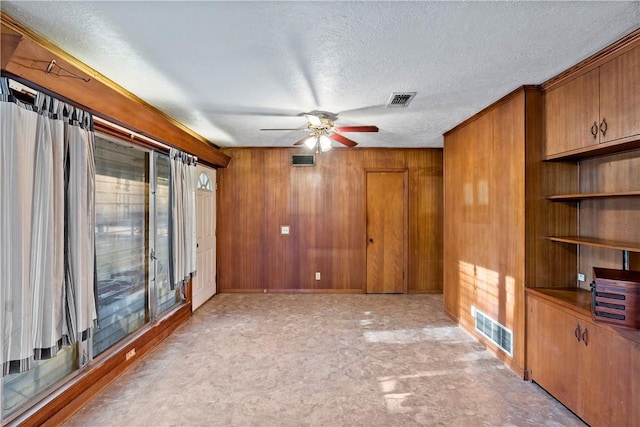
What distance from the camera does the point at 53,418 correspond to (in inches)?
71.2

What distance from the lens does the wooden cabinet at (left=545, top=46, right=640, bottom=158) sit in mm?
1703

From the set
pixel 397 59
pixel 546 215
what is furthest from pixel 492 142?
pixel 397 59

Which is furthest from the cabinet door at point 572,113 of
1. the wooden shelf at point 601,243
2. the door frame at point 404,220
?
the door frame at point 404,220

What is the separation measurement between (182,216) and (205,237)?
1.15 m

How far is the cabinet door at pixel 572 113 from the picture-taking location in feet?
6.38

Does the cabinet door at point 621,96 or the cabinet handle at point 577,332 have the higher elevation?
the cabinet door at point 621,96

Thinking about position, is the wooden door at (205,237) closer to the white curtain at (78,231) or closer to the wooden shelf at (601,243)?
the white curtain at (78,231)

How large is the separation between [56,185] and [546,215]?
3578 mm

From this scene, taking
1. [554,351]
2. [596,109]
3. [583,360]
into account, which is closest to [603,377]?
[583,360]

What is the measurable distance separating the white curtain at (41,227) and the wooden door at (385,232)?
378cm

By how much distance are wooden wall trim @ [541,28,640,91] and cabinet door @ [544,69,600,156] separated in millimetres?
38

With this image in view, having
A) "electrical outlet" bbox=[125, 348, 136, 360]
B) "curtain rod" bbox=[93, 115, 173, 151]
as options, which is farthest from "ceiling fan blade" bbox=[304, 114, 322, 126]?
"electrical outlet" bbox=[125, 348, 136, 360]

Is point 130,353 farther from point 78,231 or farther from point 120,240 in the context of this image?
point 78,231

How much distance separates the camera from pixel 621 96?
1.76 metres
